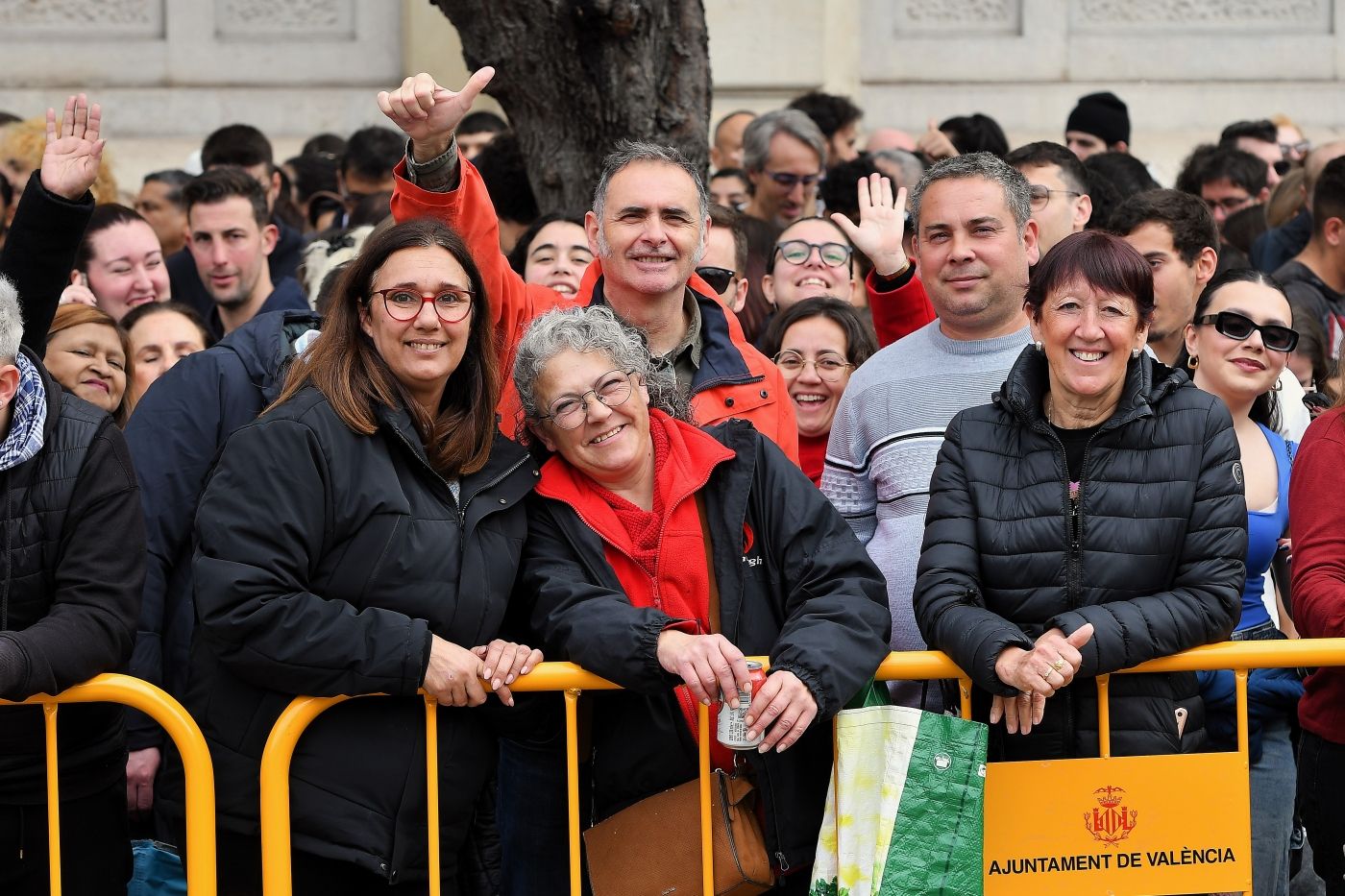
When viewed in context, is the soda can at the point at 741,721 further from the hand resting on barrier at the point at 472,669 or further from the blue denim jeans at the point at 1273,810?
the blue denim jeans at the point at 1273,810

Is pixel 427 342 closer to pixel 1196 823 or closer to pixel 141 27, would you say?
pixel 1196 823

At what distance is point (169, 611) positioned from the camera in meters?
4.22

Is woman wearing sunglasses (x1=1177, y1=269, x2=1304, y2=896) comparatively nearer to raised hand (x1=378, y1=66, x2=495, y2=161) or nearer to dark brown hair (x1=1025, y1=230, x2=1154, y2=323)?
dark brown hair (x1=1025, y1=230, x2=1154, y2=323)

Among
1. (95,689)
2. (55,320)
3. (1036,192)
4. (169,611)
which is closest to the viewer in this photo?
(95,689)

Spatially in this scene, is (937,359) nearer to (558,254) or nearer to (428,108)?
(428,108)

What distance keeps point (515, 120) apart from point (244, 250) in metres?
1.11

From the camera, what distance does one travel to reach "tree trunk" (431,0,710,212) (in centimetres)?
612

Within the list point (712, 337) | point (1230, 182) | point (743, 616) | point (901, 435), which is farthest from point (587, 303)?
point (1230, 182)

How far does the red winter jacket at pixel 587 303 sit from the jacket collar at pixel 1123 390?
69cm

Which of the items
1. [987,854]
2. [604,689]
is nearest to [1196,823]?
[987,854]

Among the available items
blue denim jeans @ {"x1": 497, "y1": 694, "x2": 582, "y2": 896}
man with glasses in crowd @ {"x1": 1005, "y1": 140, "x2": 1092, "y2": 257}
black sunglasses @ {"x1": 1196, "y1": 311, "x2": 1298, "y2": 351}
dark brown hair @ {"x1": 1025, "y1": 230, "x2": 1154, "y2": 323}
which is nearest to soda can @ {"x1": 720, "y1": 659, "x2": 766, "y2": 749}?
blue denim jeans @ {"x1": 497, "y1": 694, "x2": 582, "y2": 896}

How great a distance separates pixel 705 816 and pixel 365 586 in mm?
835

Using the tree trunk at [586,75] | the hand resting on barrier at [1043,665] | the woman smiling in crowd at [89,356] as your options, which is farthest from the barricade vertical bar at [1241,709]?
the tree trunk at [586,75]

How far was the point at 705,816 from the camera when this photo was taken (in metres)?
3.54
